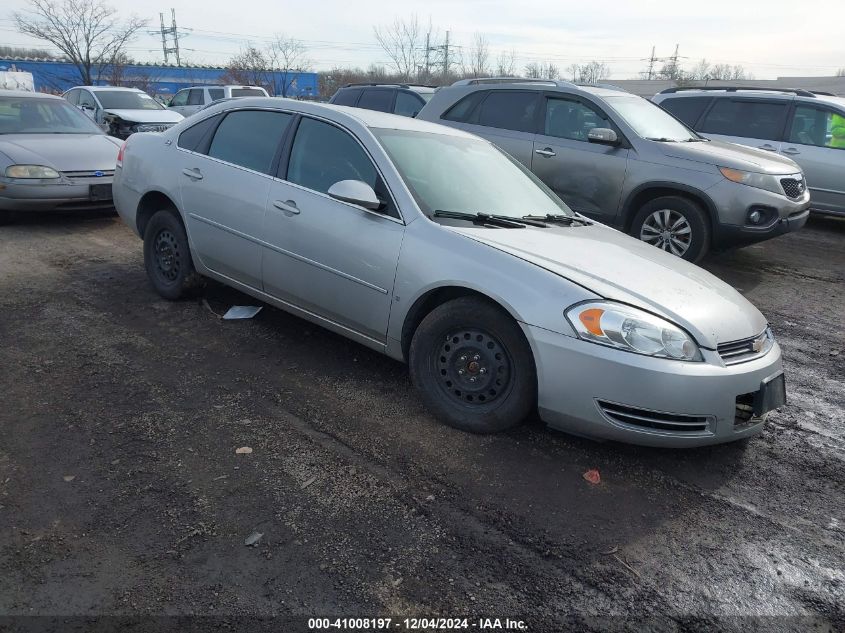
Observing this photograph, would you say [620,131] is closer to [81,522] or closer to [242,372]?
[242,372]

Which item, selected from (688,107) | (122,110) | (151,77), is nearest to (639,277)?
(688,107)

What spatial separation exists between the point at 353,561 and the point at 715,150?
6.53 m

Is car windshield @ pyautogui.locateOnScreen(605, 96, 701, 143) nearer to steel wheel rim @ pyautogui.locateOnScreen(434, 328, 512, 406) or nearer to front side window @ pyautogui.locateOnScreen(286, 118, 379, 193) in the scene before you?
front side window @ pyautogui.locateOnScreen(286, 118, 379, 193)

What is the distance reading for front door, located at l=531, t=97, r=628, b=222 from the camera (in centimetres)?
744

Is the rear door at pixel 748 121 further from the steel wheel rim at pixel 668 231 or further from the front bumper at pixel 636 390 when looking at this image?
the front bumper at pixel 636 390

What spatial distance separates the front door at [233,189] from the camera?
4645 millimetres

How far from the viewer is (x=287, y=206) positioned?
173 inches

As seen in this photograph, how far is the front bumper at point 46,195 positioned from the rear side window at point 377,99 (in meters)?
5.86

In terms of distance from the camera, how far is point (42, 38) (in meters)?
28.6

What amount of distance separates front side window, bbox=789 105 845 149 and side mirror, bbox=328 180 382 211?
799 cm

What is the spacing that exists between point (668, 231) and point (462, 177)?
12.2 ft

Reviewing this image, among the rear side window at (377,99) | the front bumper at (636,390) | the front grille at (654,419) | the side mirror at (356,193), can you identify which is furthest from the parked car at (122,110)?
the front grille at (654,419)

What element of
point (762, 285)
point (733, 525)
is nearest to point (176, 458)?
point (733, 525)

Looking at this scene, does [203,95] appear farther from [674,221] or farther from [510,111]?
[674,221]
